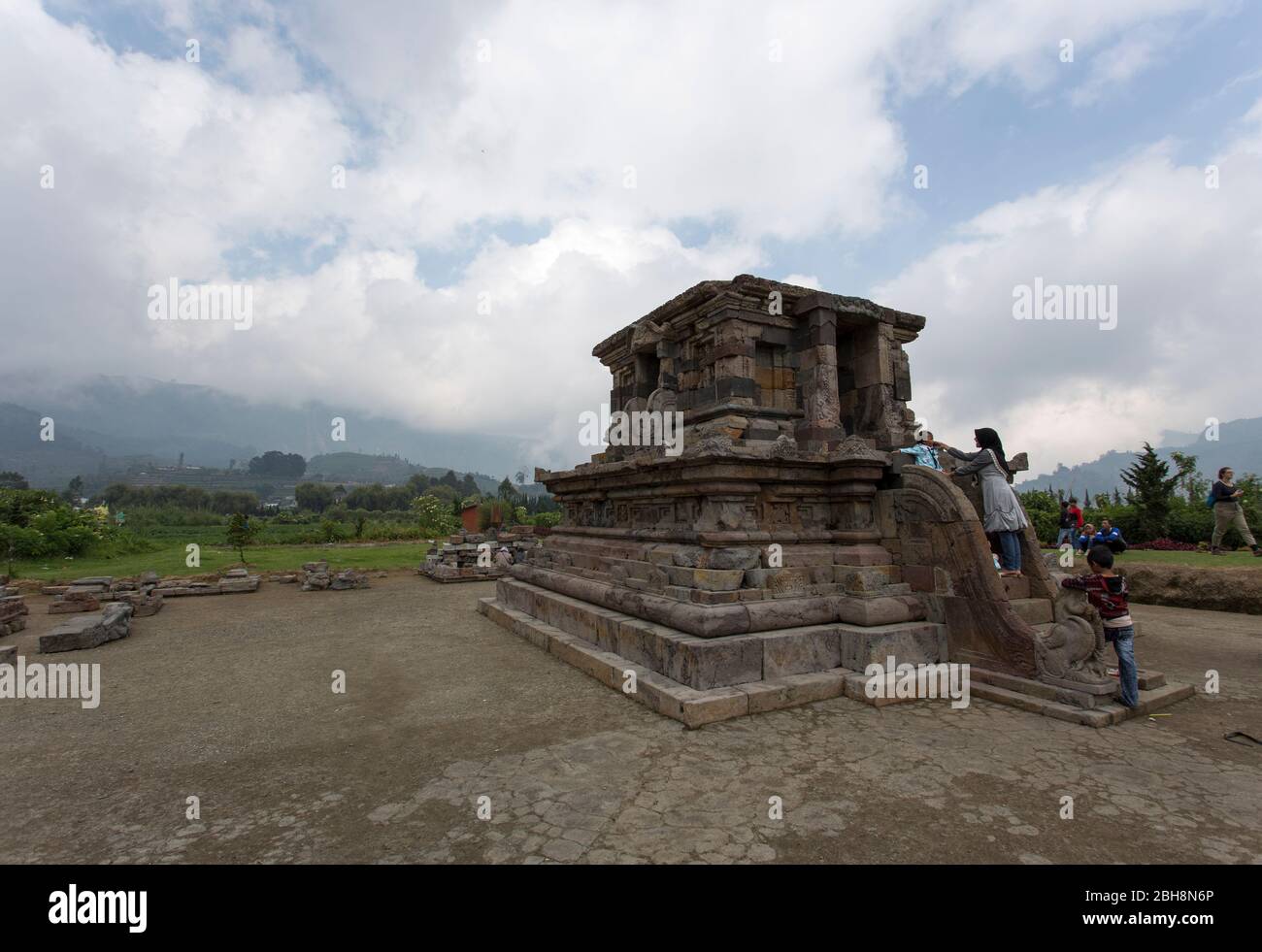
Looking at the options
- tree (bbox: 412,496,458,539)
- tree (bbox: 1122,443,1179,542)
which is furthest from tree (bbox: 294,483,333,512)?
tree (bbox: 1122,443,1179,542)

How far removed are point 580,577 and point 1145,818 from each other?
21.9 feet

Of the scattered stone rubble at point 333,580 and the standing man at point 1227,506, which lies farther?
the scattered stone rubble at point 333,580

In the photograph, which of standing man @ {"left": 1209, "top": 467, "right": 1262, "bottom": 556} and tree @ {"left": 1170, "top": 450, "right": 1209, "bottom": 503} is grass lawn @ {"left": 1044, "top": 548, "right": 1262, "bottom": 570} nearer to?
standing man @ {"left": 1209, "top": 467, "right": 1262, "bottom": 556}

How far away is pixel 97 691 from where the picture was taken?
652 centimetres

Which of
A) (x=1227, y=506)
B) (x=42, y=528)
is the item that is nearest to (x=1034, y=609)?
(x=1227, y=506)

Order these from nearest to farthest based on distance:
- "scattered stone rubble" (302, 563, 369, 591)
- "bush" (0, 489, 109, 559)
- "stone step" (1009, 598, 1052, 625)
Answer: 1. "stone step" (1009, 598, 1052, 625)
2. "scattered stone rubble" (302, 563, 369, 591)
3. "bush" (0, 489, 109, 559)

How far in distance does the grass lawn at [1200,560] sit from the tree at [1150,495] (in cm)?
789

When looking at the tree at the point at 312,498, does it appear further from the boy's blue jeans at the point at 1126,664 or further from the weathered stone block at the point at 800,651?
the boy's blue jeans at the point at 1126,664

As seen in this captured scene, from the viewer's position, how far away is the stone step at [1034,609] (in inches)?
251

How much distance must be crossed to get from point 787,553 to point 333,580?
13.7 meters

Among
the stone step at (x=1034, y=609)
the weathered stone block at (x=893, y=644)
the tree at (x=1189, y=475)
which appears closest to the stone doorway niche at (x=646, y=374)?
the weathered stone block at (x=893, y=644)

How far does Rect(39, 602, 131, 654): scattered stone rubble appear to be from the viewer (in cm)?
843

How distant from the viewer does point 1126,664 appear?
16.2ft

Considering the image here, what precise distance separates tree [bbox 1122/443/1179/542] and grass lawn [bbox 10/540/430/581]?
2513cm
